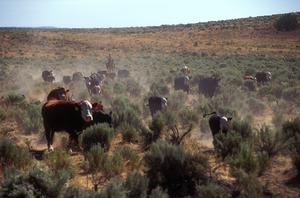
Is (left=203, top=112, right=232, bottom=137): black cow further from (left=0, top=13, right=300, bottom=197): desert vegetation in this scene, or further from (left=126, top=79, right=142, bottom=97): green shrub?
(left=126, top=79, right=142, bottom=97): green shrub

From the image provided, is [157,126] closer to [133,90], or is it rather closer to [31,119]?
[31,119]

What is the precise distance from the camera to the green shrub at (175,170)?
26.7ft

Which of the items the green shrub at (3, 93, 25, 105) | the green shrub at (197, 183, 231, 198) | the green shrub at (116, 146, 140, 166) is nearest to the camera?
the green shrub at (197, 183, 231, 198)

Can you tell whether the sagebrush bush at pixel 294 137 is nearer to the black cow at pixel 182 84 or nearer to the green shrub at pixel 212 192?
the green shrub at pixel 212 192

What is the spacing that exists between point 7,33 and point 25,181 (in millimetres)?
84796

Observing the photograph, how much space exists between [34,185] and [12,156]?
2.65m

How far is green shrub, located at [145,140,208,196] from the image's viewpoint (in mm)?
8141

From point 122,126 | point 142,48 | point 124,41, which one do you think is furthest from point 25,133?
point 124,41

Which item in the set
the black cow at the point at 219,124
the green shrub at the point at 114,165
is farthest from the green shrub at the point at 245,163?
the black cow at the point at 219,124

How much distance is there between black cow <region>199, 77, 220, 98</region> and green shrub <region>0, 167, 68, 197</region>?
1676 cm

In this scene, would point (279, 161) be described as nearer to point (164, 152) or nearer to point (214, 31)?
point (164, 152)

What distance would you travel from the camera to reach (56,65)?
46.8 m

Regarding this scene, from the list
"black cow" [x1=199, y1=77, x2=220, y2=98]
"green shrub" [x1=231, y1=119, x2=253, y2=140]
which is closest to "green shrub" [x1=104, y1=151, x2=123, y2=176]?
"green shrub" [x1=231, y1=119, x2=253, y2=140]

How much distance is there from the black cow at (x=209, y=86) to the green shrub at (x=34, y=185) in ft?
55.0
